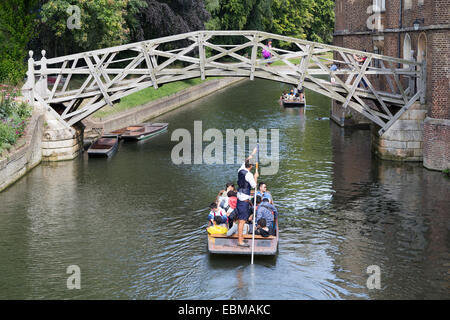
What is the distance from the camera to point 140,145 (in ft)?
107

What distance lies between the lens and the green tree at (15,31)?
35344 millimetres

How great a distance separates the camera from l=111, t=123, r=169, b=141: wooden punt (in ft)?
110

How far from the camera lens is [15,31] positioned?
3625cm

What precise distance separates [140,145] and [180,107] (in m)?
16.3

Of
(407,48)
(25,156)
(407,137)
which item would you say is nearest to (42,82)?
(25,156)

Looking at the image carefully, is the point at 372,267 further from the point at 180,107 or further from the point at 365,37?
the point at 180,107

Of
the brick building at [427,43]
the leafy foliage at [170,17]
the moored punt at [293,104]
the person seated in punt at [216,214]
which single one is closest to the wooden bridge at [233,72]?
the brick building at [427,43]

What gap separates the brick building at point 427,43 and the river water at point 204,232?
4.18 ft

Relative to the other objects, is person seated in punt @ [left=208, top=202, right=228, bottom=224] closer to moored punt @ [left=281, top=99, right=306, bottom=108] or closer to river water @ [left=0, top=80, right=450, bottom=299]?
river water @ [left=0, top=80, right=450, bottom=299]

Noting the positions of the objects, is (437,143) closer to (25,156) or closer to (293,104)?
(25,156)

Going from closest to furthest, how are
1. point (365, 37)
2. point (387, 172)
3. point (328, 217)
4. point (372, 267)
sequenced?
point (372, 267), point (328, 217), point (387, 172), point (365, 37)

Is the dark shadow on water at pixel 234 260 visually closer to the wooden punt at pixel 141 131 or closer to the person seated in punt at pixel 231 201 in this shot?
the person seated in punt at pixel 231 201
